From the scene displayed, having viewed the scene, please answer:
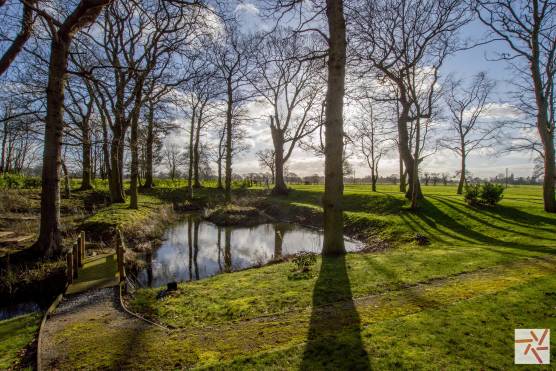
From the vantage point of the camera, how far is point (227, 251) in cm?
1316

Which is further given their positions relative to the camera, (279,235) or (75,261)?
(279,235)

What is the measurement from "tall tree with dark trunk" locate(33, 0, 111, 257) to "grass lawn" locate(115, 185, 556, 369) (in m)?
4.53

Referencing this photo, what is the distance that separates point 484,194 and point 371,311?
48.1ft

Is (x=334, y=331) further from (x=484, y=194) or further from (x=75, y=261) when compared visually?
(x=484, y=194)

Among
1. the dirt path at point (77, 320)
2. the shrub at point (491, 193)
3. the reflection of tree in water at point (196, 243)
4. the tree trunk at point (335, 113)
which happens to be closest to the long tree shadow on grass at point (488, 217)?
the shrub at point (491, 193)

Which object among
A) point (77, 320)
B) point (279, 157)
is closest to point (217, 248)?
point (77, 320)

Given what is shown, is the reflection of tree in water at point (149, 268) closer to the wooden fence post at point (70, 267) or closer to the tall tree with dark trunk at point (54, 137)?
the wooden fence post at point (70, 267)

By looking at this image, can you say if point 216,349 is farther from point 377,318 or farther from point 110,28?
point 110,28

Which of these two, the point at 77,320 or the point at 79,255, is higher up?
the point at 79,255

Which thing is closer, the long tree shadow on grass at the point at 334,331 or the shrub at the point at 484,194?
the long tree shadow on grass at the point at 334,331

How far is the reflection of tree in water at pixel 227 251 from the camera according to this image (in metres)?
10.4

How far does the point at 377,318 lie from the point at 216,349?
7.97 ft

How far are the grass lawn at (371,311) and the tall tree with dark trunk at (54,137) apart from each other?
4530 millimetres

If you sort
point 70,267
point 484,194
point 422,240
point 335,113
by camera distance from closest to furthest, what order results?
point 70,267, point 335,113, point 422,240, point 484,194
